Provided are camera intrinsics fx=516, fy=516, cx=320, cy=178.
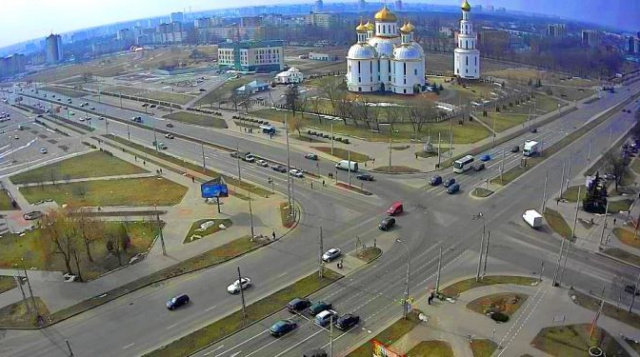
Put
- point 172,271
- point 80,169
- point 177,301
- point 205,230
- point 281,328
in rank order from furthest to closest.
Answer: point 80,169
point 205,230
point 172,271
point 177,301
point 281,328

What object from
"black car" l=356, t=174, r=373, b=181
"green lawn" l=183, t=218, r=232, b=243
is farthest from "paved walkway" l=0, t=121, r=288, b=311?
"black car" l=356, t=174, r=373, b=181

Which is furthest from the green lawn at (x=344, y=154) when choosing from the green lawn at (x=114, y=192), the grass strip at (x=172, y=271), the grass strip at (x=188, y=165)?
the grass strip at (x=172, y=271)

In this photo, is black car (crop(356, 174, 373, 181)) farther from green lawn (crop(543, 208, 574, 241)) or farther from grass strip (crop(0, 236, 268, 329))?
green lawn (crop(543, 208, 574, 241))

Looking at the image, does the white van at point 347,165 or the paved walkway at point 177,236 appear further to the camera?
the white van at point 347,165

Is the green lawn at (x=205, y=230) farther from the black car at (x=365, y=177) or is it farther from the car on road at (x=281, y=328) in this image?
the black car at (x=365, y=177)

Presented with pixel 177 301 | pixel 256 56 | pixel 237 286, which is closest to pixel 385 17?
pixel 256 56

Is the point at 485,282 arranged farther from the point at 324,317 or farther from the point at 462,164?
the point at 462,164

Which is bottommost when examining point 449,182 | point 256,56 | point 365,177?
point 449,182
